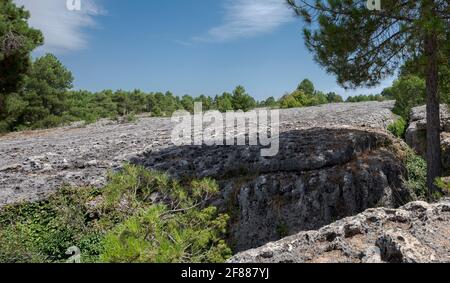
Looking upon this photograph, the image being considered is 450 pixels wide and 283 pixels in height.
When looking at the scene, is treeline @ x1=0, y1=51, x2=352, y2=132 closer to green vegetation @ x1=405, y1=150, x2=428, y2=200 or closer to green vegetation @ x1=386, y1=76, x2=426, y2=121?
green vegetation @ x1=386, y1=76, x2=426, y2=121

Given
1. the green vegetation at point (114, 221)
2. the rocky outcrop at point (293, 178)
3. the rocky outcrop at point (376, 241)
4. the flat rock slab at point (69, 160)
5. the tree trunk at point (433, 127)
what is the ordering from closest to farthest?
the rocky outcrop at point (376, 241) → the green vegetation at point (114, 221) → the rocky outcrop at point (293, 178) → the flat rock slab at point (69, 160) → the tree trunk at point (433, 127)

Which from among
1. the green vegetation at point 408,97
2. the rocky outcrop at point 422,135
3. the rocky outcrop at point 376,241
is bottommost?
the rocky outcrop at point 376,241

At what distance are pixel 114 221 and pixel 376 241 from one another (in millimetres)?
4276

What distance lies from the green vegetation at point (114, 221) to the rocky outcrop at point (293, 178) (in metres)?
0.86

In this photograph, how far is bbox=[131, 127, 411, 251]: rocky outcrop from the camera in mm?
6629

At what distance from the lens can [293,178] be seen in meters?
7.30

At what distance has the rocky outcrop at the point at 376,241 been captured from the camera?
2.66 meters

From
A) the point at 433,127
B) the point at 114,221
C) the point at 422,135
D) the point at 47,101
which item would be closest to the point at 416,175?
the point at 433,127

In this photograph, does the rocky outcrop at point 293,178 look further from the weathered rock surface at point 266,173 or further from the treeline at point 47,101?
the treeline at point 47,101

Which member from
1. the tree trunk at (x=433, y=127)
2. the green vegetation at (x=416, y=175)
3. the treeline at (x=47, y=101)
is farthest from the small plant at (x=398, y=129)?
the treeline at (x=47, y=101)

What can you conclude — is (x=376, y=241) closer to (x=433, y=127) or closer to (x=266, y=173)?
(x=266, y=173)

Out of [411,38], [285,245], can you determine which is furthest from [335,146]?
[285,245]
